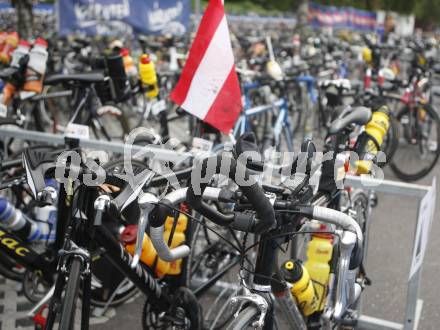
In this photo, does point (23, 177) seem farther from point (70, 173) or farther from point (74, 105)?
point (74, 105)

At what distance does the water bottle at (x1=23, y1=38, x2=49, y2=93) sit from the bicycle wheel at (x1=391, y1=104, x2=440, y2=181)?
377 cm

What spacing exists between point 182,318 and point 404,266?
7.25 ft

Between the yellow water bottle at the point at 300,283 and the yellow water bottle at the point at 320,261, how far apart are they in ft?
0.61

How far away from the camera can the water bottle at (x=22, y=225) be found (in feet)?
11.3

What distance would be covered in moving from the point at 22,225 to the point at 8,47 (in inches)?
171

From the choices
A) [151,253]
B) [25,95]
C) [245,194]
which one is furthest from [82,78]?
[245,194]

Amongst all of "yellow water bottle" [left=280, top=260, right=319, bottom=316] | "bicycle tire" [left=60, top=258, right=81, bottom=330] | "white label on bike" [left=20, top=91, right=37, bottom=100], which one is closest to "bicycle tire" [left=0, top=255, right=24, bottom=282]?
"bicycle tire" [left=60, top=258, right=81, bottom=330]

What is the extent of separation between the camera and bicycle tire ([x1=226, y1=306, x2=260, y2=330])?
1918mm

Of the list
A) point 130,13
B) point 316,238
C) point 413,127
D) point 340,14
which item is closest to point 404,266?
point 316,238

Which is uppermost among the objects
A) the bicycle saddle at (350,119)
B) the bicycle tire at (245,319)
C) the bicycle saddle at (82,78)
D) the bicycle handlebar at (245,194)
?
the bicycle handlebar at (245,194)

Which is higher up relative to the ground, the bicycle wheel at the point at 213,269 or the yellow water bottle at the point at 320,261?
the yellow water bottle at the point at 320,261

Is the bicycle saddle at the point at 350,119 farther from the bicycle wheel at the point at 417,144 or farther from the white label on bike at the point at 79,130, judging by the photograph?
the bicycle wheel at the point at 417,144

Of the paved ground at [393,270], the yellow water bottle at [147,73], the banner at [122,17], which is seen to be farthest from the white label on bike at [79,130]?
the banner at [122,17]

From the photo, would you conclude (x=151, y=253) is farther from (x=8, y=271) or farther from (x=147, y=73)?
(x=147, y=73)
